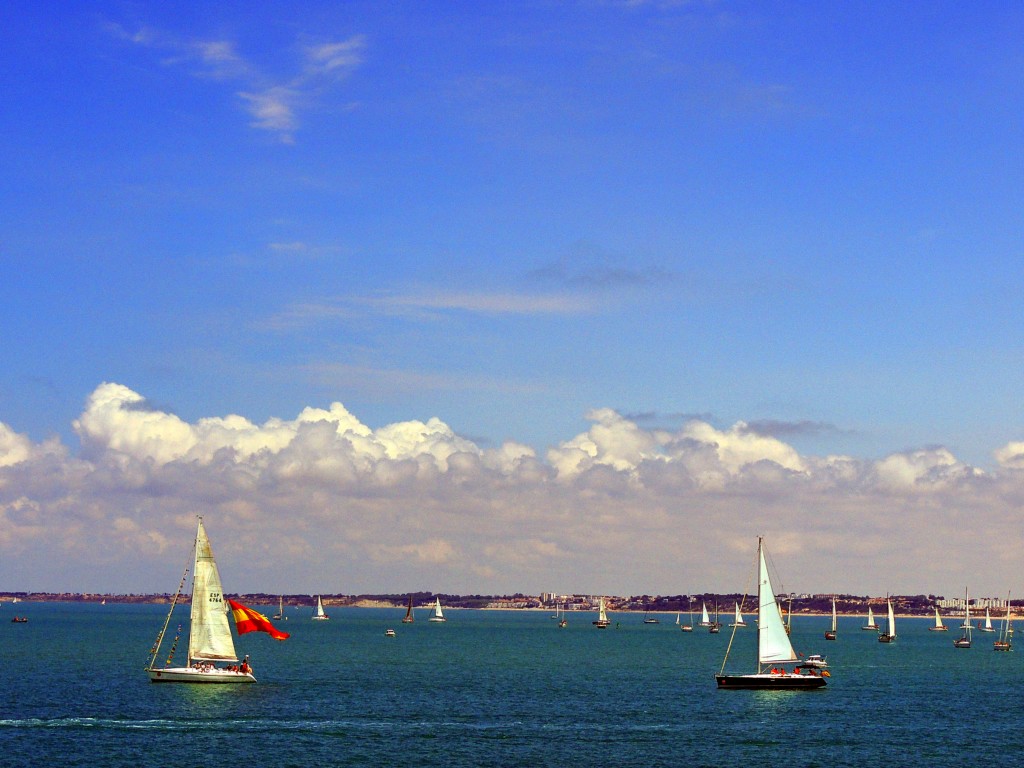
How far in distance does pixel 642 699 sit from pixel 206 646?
1820 inches

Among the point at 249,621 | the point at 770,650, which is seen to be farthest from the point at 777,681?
the point at 249,621

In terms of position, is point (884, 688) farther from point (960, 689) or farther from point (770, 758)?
point (770, 758)

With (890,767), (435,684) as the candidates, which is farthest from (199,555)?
(890,767)

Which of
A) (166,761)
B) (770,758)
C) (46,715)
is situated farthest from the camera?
(46,715)

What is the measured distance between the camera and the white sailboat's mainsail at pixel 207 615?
444 feet

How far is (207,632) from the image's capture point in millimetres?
135750

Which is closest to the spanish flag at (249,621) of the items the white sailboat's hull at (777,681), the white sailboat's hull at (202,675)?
the white sailboat's hull at (202,675)

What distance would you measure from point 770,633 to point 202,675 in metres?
60.9

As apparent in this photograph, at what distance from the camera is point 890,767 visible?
9675cm

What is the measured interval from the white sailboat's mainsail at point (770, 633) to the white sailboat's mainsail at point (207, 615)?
56772mm

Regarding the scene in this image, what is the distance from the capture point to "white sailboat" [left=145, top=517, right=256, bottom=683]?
443ft

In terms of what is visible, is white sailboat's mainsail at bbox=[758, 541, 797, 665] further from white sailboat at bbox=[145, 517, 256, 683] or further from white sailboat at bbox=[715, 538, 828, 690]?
white sailboat at bbox=[145, 517, 256, 683]

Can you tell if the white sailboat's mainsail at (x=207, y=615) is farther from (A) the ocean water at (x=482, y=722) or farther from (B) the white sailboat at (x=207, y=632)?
(A) the ocean water at (x=482, y=722)

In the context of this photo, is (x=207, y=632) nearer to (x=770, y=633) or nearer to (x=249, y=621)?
(x=249, y=621)
